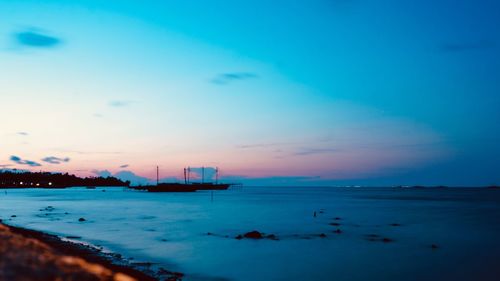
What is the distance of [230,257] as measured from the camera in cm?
2438

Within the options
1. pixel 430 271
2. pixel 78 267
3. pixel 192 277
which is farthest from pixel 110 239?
pixel 78 267

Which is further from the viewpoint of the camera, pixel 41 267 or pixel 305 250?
pixel 305 250

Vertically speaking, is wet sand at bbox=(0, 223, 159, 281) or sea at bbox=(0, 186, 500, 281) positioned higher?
wet sand at bbox=(0, 223, 159, 281)

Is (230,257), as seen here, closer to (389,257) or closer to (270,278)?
(270,278)

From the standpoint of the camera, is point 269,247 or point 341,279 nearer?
point 341,279

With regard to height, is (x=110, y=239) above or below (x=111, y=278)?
below

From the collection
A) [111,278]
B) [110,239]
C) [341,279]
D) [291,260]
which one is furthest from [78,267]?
[110,239]

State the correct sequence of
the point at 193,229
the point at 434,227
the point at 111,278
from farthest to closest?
the point at 434,227, the point at 193,229, the point at 111,278

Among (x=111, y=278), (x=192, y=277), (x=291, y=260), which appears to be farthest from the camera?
(x=291, y=260)

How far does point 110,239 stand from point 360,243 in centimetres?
1912

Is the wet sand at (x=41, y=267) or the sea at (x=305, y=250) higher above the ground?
the wet sand at (x=41, y=267)

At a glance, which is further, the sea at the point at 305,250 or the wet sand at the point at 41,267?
→ the sea at the point at 305,250

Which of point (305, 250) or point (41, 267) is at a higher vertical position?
point (41, 267)

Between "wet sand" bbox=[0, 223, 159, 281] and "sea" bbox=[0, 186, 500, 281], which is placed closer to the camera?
"wet sand" bbox=[0, 223, 159, 281]
